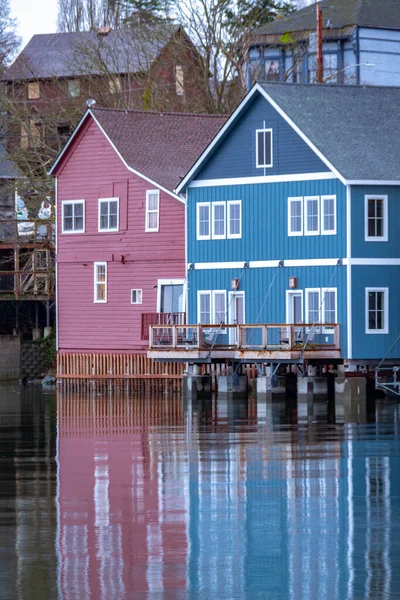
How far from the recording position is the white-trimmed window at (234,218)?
165 feet

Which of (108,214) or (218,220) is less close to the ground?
(108,214)

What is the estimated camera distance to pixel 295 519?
77.8 ft

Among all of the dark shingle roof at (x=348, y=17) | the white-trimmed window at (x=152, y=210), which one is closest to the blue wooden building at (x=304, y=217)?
the white-trimmed window at (x=152, y=210)

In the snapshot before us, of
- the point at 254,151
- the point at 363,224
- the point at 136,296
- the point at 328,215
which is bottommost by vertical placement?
the point at 136,296

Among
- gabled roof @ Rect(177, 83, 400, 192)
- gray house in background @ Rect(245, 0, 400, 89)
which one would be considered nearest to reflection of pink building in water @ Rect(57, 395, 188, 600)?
gabled roof @ Rect(177, 83, 400, 192)

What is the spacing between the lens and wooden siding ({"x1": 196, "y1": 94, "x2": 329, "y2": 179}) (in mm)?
48281

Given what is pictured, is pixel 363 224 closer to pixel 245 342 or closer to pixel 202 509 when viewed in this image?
pixel 245 342

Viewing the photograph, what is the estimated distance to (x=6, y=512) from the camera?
80.0ft

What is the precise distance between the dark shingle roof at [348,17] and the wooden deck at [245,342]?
111 feet

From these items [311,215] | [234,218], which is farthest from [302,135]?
[234,218]

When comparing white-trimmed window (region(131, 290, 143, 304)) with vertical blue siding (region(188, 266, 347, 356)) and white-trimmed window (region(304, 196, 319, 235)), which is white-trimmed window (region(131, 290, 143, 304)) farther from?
white-trimmed window (region(304, 196, 319, 235))

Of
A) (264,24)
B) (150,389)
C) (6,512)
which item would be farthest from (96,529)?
(264,24)

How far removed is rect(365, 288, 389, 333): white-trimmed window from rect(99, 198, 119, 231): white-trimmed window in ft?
44.5

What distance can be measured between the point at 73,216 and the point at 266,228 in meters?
11.5
